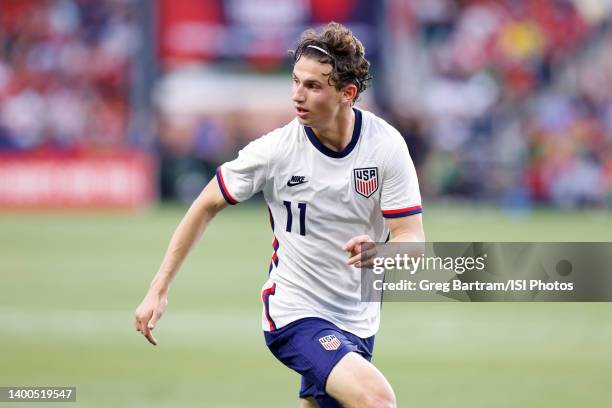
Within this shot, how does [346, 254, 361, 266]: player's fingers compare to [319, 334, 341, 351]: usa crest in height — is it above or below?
above

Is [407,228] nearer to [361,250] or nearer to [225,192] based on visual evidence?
[361,250]

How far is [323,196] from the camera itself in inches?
236

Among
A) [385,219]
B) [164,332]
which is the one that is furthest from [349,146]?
[164,332]

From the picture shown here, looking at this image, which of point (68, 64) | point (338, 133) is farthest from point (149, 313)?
point (68, 64)

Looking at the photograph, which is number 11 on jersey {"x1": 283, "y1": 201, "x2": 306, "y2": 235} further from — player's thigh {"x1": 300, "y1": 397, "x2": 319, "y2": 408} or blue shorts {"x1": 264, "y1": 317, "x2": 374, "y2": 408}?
player's thigh {"x1": 300, "y1": 397, "x2": 319, "y2": 408}

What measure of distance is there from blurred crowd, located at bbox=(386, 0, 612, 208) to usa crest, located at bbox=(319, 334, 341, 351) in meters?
20.6

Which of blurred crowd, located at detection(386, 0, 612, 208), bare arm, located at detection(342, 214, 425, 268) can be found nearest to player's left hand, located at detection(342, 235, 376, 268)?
bare arm, located at detection(342, 214, 425, 268)

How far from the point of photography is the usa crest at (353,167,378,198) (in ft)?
19.6

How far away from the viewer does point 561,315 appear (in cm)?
1362

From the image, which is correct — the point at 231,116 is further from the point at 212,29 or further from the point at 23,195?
Result: the point at 23,195

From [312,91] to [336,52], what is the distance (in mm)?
243

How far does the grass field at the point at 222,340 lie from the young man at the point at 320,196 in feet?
8.98

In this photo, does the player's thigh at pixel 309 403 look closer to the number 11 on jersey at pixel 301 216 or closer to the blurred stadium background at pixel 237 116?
the number 11 on jersey at pixel 301 216

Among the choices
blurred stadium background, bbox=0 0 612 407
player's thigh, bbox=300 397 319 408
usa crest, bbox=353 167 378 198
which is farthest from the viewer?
blurred stadium background, bbox=0 0 612 407
